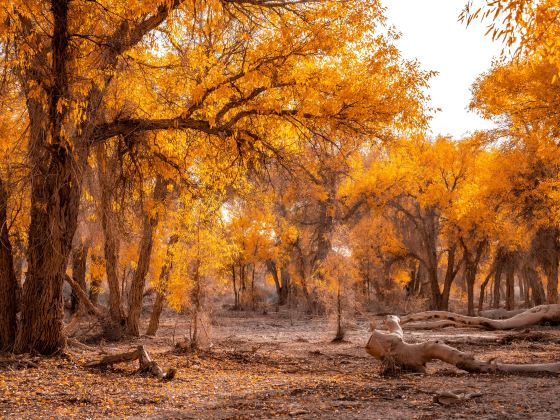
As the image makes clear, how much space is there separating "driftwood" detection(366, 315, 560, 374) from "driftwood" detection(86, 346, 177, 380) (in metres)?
2.92

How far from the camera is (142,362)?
27.8 ft

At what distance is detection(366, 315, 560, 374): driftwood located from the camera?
813 cm

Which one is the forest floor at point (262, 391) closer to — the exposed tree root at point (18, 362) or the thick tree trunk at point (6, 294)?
the exposed tree root at point (18, 362)

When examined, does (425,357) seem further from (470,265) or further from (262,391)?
(470,265)

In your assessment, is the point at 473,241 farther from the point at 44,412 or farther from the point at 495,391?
the point at 44,412

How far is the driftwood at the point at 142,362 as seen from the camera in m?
8.18

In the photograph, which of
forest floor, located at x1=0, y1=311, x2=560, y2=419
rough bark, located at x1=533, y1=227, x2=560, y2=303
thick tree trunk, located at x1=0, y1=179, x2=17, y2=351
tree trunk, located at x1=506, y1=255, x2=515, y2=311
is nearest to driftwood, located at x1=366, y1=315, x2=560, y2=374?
forest floor, located at x1=0, y1=311, x2=560, y2=419

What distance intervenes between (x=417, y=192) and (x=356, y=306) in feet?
37.3

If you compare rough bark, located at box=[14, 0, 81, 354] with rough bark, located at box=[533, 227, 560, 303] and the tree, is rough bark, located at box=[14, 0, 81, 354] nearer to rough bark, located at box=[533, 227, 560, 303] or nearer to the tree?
the tree

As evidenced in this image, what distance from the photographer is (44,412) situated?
577cm

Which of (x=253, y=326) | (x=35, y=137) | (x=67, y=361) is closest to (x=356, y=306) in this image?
(x=253, y=326)

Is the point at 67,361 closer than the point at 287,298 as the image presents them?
Yes

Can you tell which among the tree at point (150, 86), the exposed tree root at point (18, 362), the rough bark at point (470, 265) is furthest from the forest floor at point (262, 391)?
the rough bark at point (470, 265)

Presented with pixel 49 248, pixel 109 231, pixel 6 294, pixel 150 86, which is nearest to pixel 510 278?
pixel 109 231
